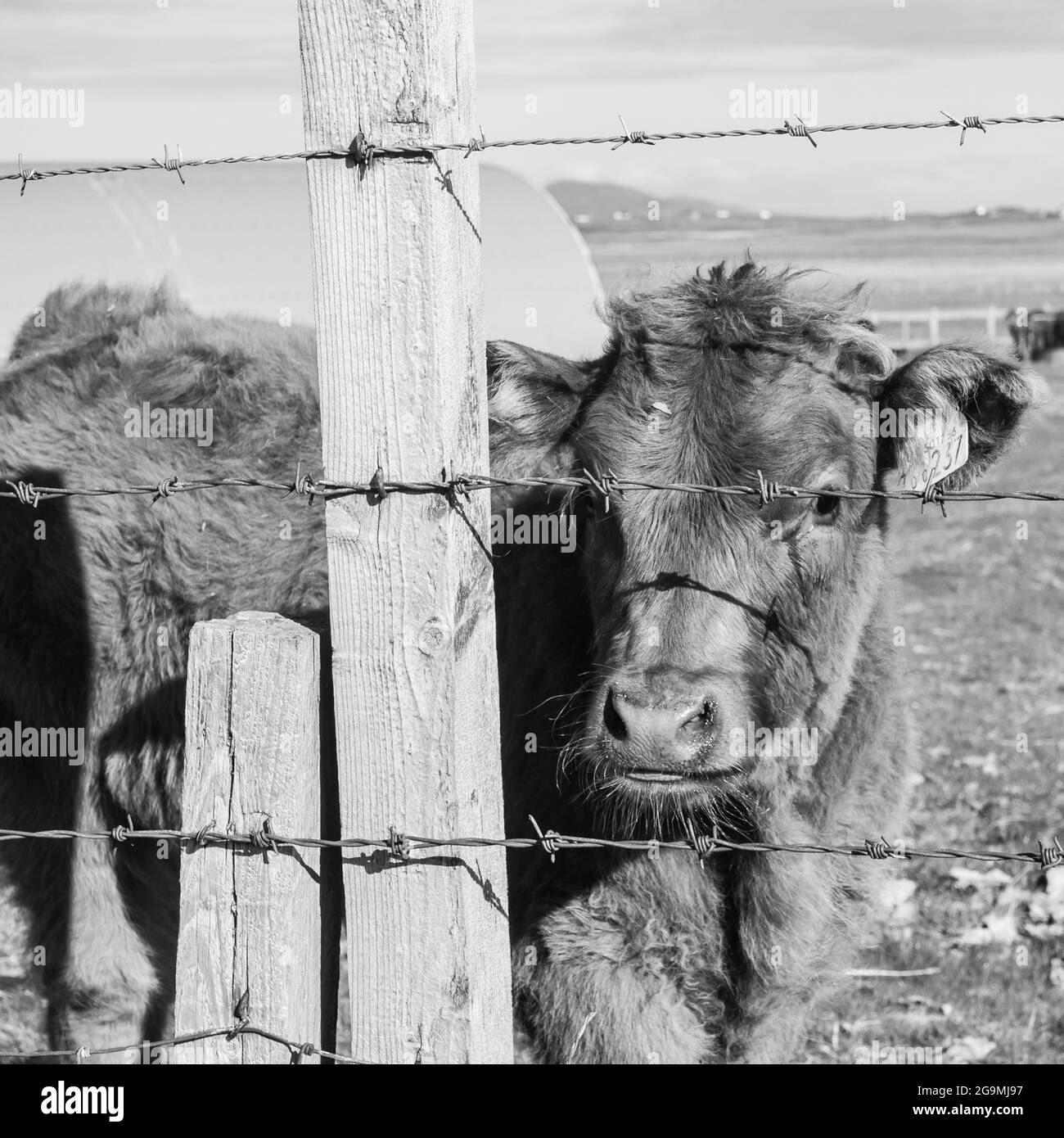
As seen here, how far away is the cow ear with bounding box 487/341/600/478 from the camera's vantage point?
13.0 feet

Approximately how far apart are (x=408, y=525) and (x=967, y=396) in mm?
2097

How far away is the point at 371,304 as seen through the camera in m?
2.34

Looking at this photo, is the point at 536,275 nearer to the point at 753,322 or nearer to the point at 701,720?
the point at 753,322

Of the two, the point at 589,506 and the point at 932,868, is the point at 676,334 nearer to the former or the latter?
the point at 589,506

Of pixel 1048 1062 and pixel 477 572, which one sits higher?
pixel 477 572

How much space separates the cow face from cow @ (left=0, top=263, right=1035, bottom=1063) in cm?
1

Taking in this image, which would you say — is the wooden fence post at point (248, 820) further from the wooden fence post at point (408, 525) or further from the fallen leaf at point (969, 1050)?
the fallen leaf at point (969, 1050)

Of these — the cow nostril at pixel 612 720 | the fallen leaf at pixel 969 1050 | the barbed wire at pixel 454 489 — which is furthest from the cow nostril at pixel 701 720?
the fallen leaf at pixel 969 1050

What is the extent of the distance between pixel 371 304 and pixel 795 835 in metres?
2.46

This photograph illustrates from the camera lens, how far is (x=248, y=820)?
247 cm

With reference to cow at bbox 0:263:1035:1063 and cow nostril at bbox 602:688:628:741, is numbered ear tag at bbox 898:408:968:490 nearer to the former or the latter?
cow at bbox 0:263:1035:1063

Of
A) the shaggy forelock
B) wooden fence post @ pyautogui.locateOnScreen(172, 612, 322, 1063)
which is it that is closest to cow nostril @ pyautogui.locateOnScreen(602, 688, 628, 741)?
wooden fence post @ pyautogui.locateOnScreen(172, 612, 322, 1063)

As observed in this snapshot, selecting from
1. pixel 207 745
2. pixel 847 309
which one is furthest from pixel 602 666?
pixel 847 309

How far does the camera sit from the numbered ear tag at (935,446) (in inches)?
150
